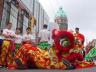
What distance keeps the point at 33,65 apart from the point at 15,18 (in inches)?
580

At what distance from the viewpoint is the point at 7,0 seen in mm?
23125

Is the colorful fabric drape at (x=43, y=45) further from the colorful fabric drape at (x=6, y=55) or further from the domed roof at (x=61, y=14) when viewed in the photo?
the domed roof at (x=61, y=14)

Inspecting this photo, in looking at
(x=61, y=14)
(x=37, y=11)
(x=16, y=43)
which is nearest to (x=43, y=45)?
(x=16, y=43)

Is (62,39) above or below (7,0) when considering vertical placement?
below

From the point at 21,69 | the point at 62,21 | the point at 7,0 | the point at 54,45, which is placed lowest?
the point at 21,69

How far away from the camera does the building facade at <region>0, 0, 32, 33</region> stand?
2253 cm

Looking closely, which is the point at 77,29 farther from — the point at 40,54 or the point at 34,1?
the point at 34,1

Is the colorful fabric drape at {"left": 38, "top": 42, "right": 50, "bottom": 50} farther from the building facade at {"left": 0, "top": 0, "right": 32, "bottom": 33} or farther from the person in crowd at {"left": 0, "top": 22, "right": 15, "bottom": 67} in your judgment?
the building facade at {"left": 0, "top": 0, "right": 32, "bottom": 33}

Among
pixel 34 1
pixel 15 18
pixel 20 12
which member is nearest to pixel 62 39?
pixel 15 18

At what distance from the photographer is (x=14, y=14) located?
24906mm

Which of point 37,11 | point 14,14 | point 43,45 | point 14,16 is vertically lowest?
point 43,45

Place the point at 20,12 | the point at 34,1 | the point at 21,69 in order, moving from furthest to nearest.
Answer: the point at 34,1
the point at 20,12
the point at 21,69

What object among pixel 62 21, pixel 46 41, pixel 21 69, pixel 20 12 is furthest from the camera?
pixel 20 12

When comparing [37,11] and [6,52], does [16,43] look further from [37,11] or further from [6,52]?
[37,11]
